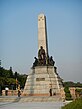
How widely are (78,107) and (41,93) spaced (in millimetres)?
21454

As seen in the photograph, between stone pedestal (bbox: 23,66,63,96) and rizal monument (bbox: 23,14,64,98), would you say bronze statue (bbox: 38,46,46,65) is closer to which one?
rizal monument (bbox: 23,14,64,98)

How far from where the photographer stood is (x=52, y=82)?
1163 inches

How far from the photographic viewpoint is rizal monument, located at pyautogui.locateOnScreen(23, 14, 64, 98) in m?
29.2

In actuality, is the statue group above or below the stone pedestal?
above

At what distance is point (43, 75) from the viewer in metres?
30.0

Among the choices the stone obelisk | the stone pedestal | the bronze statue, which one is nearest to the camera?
the stone pedestal

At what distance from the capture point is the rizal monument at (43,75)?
95.7 feet

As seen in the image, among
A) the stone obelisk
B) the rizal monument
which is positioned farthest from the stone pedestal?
the stone obelisk

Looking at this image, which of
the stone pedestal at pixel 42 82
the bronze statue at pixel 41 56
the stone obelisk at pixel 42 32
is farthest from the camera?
the stone obelisk at pixel 42 32

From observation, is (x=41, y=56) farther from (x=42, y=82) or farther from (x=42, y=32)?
(x=42, y=82)

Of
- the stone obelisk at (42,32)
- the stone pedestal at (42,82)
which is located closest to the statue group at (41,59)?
the stone pedestal at (42,82)

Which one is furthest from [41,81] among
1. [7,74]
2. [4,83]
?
Answer: [7,74]

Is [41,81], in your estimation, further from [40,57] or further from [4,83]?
[4,83]

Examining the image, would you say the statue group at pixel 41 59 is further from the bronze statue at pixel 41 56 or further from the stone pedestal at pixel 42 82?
the stone pedestal at pixel 42 82
